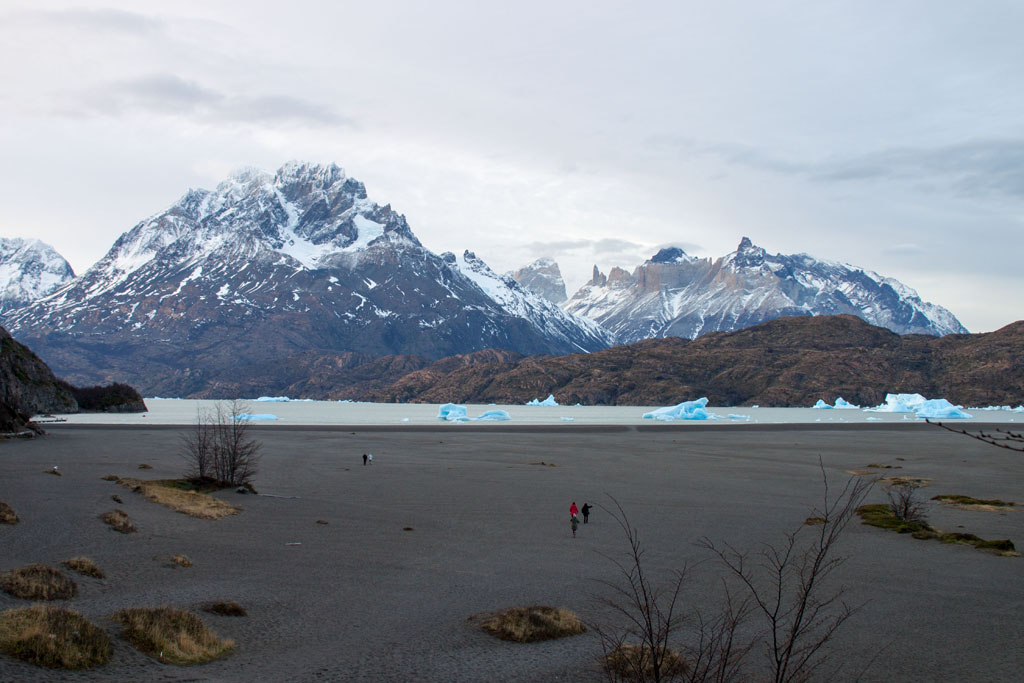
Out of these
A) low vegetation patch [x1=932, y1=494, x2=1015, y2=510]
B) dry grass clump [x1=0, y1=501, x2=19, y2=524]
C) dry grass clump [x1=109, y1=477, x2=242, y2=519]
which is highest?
dry grass clump [x1=0, y1=501, x2=19, y2=524]

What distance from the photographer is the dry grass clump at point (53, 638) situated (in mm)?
12680

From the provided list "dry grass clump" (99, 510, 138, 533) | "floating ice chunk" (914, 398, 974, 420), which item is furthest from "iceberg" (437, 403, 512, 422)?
"dry grass clump" (99, 510, 138, 533)

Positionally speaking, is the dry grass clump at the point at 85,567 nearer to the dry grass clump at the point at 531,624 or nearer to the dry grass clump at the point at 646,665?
the dry grass clump at the point at 531,624

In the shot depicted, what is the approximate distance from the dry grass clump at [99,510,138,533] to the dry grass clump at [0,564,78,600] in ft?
23.7

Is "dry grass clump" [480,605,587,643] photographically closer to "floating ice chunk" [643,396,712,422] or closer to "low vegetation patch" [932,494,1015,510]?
"low vegetation patch" [932,494,1015,510]

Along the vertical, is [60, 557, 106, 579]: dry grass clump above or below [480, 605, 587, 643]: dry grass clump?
above

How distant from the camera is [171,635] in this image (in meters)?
14.7

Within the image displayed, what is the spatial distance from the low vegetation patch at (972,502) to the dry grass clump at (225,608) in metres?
33.3

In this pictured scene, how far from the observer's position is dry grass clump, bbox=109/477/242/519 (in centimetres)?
2972

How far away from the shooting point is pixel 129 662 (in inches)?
531

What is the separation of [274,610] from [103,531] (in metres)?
9.85

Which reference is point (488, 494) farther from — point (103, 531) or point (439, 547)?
point (103, 531)

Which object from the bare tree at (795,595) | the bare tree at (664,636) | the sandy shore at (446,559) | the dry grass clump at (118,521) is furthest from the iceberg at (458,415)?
the bare tree at (664,636)

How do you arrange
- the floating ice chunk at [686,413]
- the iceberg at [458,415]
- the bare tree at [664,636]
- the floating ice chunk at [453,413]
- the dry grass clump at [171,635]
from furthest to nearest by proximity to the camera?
1. the floating ice chunk at [686,413]
2. the iceberg at [458,415]
3. the floating ice chunk at [453,413]
4. the dry grass clump at [171,635]
5. the bare tree at [664,636]
